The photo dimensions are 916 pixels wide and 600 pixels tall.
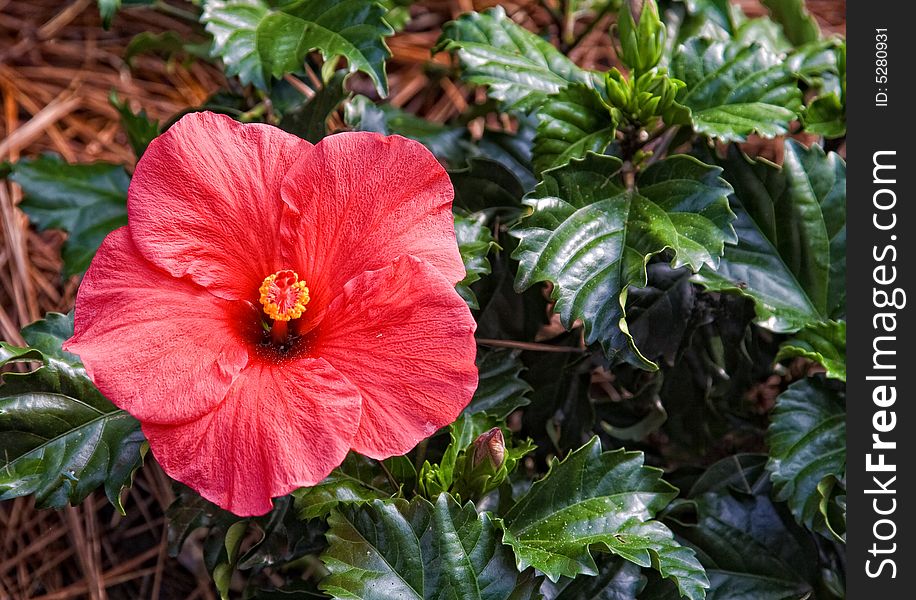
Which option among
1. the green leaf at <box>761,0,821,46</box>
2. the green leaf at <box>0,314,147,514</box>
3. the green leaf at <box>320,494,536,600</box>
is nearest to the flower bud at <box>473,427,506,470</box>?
the green leaf at <box>320,494,536,600</box>

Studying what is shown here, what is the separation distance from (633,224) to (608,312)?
0.19 m

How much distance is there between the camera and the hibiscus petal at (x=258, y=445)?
1081 millimetres

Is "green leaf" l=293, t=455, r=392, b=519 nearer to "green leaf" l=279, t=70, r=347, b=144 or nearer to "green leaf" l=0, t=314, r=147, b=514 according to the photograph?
"green leaf" l=0, t=314, r=147, b=514

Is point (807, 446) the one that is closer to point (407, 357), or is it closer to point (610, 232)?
point (610, 232)

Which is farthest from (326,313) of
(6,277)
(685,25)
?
(6,277)

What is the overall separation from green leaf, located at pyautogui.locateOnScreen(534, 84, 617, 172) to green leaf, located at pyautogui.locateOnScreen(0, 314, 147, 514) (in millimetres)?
787

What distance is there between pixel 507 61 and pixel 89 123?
1.36 meters

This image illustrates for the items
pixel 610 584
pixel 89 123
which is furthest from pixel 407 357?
pixel 89 123

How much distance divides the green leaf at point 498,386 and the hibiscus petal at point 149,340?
1.50 ft

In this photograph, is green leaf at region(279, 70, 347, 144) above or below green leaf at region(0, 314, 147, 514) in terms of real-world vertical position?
above

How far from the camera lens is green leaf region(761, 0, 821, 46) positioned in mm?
1980

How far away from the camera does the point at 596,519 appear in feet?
4.47

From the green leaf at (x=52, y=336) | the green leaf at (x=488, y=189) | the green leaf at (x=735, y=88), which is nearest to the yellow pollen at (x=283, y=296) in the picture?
the green leaf at (x=52, y=336)

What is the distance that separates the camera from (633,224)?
1.46 meters
